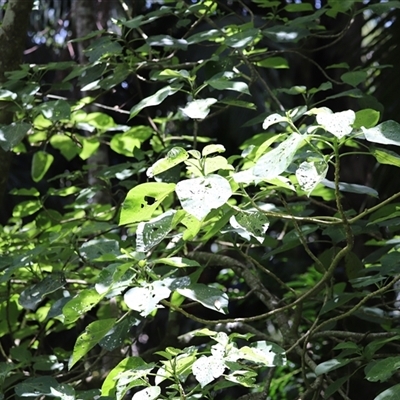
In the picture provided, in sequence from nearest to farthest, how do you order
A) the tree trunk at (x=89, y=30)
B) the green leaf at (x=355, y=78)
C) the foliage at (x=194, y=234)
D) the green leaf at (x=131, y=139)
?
the foliage at (x=194, y=234)
the green leaf at (x=355, y=78)
the green leaf at (x=131, y=139)
the tree trunk at (x=89, y=30)

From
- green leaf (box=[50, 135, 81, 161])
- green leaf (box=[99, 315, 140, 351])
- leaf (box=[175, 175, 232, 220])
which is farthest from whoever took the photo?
green leaf (box=[50, 135, 81, 161])

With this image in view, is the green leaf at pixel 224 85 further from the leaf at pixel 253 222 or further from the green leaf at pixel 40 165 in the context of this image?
the green leaf at pixel 40 165

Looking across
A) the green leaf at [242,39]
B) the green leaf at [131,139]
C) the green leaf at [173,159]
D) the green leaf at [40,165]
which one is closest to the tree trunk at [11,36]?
the green leaf at [40,165]

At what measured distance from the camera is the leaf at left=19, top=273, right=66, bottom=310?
4.53ft

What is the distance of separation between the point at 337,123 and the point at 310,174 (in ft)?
0.26

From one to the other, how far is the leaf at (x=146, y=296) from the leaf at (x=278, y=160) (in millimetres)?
193

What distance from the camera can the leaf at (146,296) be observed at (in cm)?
88

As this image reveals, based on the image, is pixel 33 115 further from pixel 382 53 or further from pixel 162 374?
pixel 382 53

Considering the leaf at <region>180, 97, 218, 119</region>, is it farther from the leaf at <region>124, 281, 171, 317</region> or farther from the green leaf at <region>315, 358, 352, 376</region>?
the green leaf at <region>315, 358, 352, 376</region>

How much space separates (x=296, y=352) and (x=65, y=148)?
78 centimetres

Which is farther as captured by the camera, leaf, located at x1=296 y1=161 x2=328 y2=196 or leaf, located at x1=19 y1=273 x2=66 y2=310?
leaf, located at x1=19 y1=273 x2=66 y2=310

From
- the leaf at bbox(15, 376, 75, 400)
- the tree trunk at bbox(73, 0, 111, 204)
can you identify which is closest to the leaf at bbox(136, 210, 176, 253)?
the leaf at bbox(15, 376, 75, 400)

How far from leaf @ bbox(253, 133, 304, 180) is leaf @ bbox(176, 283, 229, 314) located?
226 mm

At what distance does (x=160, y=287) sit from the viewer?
0.91 m
